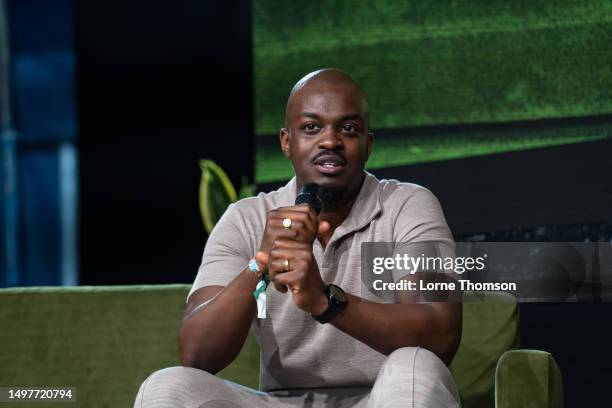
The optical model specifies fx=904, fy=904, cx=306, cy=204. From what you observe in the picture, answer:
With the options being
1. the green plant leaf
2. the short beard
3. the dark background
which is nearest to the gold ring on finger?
the short beard

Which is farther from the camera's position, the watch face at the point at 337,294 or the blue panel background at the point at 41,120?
the blue panel background at the point at 41,120

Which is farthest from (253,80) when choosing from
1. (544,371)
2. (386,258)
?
(544,371)

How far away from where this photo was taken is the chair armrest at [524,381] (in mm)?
1980

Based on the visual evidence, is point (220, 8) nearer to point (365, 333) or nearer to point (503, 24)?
point (503, 24)

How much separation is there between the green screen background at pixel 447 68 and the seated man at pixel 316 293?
119 cm

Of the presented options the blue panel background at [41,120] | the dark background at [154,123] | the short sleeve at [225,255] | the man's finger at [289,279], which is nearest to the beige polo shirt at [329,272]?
the short sleeve at [225,255]

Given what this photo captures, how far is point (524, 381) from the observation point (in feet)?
6.51

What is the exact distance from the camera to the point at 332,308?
188 cm

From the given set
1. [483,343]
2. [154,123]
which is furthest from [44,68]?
[483,343]

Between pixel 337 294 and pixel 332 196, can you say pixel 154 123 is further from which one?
pixel 337 294

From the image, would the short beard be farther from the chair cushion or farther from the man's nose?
the chair cushion

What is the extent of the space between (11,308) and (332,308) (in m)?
1.07

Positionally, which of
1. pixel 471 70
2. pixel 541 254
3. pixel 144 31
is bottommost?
pixel 541 254

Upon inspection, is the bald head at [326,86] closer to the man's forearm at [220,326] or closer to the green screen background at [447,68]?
the man's forearm at [220,326]
